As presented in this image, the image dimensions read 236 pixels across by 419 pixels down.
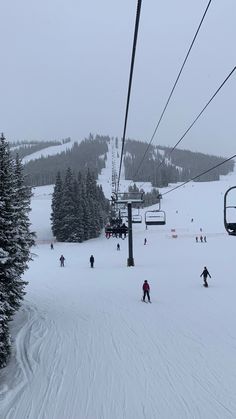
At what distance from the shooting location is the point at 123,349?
14656 mm

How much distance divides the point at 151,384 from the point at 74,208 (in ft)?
196

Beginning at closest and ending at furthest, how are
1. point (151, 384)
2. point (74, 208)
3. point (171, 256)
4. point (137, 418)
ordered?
1. point (137, 418)
2. point (151, 384)
3. point (171, 256)
4. point (74, 208)

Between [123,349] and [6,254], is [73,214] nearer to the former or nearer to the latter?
[123,349]

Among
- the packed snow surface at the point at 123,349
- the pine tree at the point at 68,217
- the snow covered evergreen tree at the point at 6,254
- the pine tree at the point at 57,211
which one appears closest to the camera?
the packed snow surface at the point at 123,349

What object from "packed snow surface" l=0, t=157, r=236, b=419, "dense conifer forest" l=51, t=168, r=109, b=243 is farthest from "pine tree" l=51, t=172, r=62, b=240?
Result: "packed snow surface" l=0, t=157, r=236, b=419

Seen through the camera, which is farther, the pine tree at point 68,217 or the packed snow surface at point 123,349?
the pine tree at point 68,217

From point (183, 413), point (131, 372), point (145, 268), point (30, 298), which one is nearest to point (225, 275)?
point (145, 268)

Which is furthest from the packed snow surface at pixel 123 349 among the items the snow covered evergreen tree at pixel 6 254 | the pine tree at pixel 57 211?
the pine tree at pixel 57 211

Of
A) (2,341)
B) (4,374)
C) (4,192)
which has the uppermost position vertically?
(4,192)

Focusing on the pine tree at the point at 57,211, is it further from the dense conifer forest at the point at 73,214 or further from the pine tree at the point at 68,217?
the pine tree at the point at 68,217

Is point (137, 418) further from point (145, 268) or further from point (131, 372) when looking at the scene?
point (145, 268)

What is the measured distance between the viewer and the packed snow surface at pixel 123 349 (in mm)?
10473

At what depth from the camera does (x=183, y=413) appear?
9.83 metres

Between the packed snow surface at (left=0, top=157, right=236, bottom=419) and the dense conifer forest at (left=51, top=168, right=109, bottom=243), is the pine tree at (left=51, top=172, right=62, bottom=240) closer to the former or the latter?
the dense conifer forest at (left=51, top=168, right=109, bottom=243)
